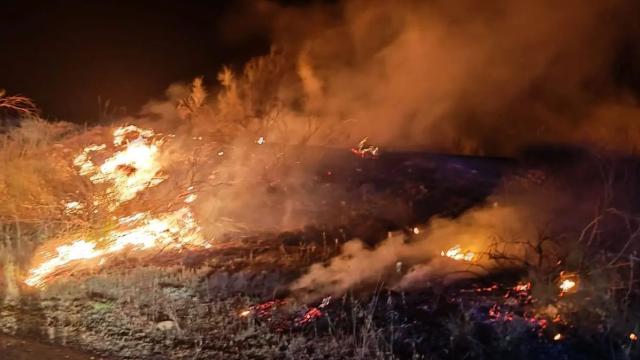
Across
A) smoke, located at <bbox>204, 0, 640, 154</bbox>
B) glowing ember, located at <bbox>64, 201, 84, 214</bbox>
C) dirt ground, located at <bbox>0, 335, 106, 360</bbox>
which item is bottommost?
dirt ground, located at <bbox>0, 335, 106, 360</bbox>

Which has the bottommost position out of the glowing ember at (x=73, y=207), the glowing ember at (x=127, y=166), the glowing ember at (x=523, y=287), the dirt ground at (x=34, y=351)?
the dirt ground at (x=34, y=351)

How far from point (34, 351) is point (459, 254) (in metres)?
3.83

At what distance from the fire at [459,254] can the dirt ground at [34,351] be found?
3.35m

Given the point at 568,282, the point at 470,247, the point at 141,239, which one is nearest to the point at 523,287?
the point at 568,282

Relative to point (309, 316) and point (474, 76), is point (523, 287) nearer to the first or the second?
point (309, 316)

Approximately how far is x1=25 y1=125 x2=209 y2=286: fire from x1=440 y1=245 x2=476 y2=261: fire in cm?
241

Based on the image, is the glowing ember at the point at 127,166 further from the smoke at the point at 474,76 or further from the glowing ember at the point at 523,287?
the glowing ember at the point at 523,287

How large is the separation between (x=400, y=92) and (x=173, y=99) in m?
3.95

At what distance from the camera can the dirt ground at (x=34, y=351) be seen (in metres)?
4.98

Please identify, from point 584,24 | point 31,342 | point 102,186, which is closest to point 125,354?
point 31,342

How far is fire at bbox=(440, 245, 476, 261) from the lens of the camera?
677cm

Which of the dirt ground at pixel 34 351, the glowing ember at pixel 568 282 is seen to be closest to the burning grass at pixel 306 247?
the glowing ember at pixel 568 282

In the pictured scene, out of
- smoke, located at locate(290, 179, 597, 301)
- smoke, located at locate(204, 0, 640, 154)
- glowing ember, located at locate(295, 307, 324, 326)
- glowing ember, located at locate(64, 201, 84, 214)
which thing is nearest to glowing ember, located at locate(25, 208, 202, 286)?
glowing ember, located at locate(64, 201, 84, 214)

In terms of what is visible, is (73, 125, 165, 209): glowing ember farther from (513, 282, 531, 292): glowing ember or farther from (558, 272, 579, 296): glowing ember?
(558, 272, 579, 296): glowing ember
